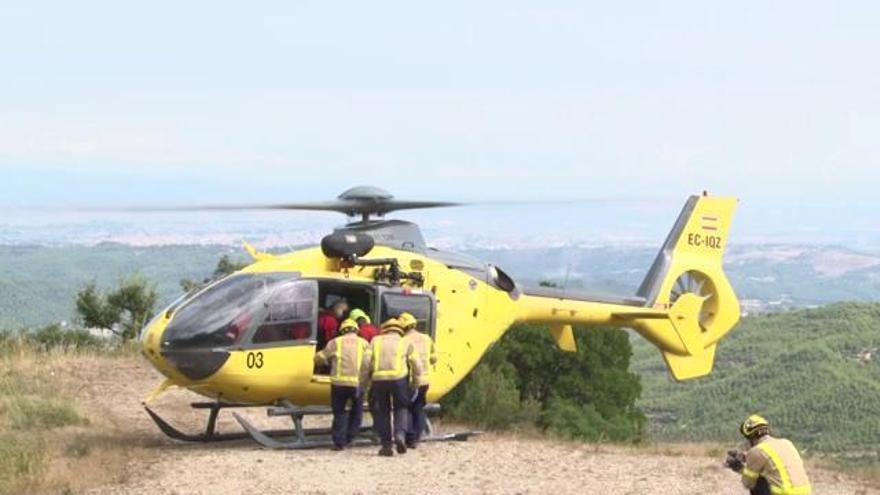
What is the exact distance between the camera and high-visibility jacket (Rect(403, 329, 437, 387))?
1756 centimetres

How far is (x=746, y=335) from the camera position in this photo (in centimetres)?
12812

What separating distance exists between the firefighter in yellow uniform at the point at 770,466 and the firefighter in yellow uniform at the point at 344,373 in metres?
6.83

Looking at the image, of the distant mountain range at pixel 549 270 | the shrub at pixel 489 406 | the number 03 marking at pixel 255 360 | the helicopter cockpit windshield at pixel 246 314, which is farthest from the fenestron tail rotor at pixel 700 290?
the number 03 marking at pixel 255 360

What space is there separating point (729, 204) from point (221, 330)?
11.9m

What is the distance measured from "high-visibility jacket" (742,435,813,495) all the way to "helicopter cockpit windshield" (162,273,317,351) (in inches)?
307

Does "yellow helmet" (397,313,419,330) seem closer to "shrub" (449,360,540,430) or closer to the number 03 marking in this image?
the number 03 marking

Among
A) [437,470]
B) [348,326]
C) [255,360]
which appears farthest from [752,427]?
[255,360]

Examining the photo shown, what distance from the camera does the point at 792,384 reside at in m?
100

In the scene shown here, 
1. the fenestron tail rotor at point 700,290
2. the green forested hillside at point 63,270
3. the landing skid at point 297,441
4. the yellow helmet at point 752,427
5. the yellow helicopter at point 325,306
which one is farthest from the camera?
the green forested hillside at point 63,270

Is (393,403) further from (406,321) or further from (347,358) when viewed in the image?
(406,321)

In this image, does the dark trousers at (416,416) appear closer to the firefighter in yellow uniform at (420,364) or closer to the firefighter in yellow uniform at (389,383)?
the firefighter in yellow uniform at (420,364)

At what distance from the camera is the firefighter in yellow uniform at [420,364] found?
57.8ft

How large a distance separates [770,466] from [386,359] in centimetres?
691

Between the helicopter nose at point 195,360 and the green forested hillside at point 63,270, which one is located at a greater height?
the helicopter nose at point 195,360
